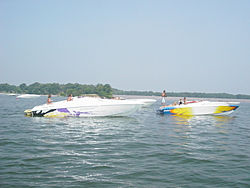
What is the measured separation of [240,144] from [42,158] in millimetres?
7453

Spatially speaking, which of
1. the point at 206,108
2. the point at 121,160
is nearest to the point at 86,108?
the point at 206,108

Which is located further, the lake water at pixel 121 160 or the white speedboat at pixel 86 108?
the white speedboat at pixel 86 108

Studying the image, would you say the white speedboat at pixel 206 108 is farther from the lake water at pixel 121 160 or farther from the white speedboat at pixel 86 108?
the lake water at pixel 121 160

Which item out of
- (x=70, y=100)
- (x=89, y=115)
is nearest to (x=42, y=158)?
(x=89, y=115)

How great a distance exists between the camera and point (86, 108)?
1747cm

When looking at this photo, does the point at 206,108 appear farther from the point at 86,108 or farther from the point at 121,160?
the point at 121,160

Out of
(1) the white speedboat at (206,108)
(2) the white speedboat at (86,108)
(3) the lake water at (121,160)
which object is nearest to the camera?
(3) the lake water at (121,160)

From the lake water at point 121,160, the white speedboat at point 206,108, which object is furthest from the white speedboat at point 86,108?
the lake water at point 121,160

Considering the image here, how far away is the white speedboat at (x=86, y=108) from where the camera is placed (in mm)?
17453

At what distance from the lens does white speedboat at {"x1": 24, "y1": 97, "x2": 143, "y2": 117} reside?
17.5m

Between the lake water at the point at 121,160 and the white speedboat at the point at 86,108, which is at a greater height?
the white speedboat at the point at 86,108

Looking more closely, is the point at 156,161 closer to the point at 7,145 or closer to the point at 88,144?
the point at 88,144

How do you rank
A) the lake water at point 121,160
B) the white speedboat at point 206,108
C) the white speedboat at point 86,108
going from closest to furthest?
the lake water at point 121,160
the white speedboat at point 86,108
the white speedboat at point 206,108

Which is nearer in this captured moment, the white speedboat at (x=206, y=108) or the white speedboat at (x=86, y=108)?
the white speedboat at (x=86, y=108)
